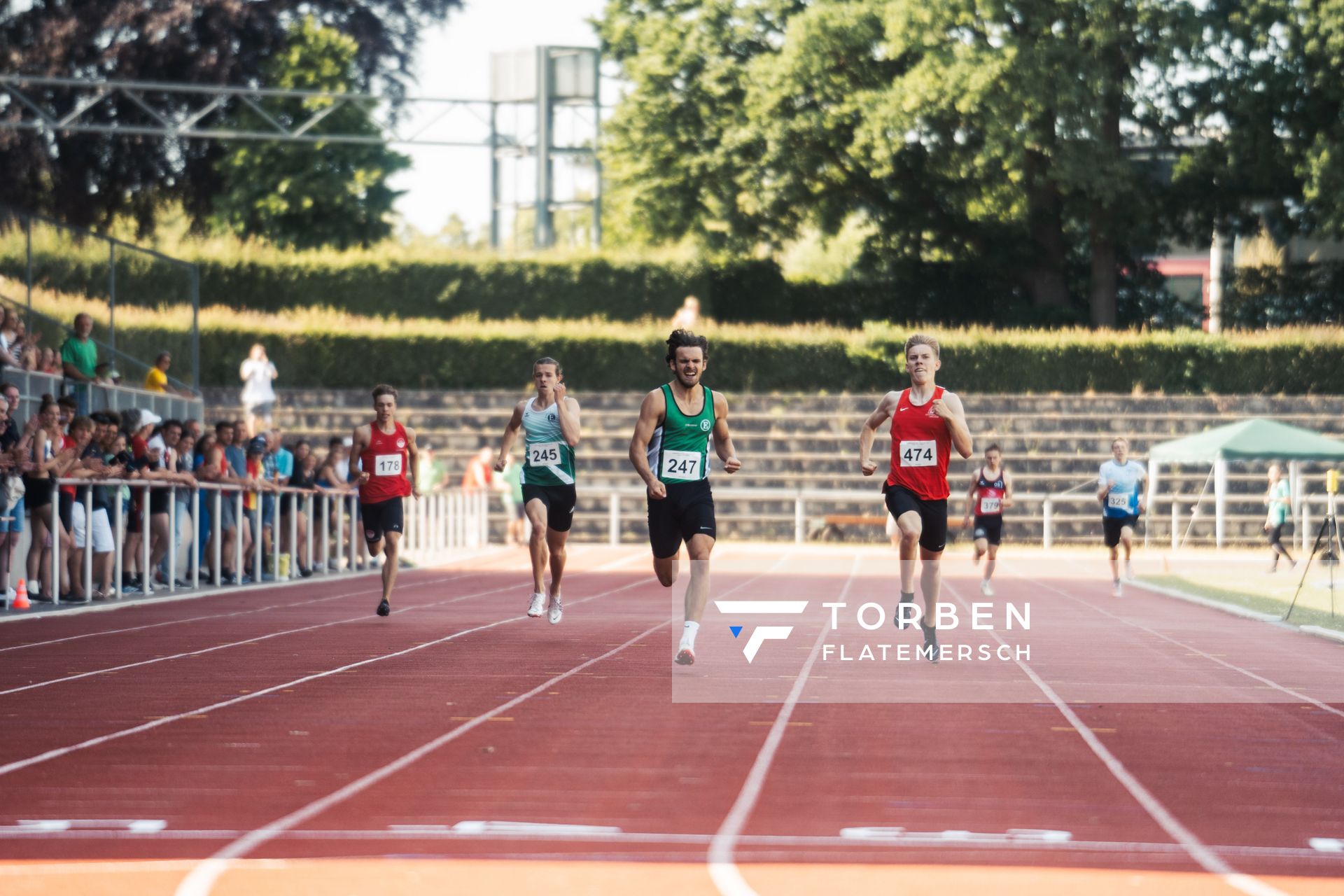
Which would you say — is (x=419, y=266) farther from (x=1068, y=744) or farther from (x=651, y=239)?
(x=1068, y=744)

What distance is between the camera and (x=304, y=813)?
22.4 ft

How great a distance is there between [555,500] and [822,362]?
26609 mm

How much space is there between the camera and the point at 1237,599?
2094cm

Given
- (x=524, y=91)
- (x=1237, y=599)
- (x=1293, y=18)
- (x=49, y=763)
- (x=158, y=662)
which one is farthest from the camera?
(x=1293, y=18)

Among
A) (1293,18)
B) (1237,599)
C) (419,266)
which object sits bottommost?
(1237,599)

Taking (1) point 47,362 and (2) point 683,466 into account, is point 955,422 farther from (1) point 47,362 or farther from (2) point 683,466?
(1) point 47,362

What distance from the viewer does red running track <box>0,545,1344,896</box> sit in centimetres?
A: 598

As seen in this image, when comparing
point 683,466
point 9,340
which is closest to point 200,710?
point 683,466

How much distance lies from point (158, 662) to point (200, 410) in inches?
670

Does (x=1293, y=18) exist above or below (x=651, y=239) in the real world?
above

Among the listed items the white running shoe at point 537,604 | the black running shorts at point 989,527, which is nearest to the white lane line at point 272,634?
the white running shoe at point 537,604

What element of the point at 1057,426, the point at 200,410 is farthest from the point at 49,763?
the point at 1057,426

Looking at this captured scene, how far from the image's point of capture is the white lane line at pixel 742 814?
5.75 meters

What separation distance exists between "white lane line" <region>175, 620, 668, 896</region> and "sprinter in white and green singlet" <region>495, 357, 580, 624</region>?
3.92 metres
